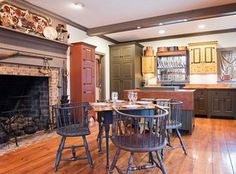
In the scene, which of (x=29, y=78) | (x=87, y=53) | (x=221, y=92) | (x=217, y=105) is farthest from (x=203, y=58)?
(x=29, y=78)

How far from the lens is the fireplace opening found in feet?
12.3

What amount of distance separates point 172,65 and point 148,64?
0.83 meters

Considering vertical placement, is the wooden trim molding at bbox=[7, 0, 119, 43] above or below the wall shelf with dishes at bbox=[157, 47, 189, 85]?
above

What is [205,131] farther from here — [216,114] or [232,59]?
[232,59]

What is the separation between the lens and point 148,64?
7.04 meters

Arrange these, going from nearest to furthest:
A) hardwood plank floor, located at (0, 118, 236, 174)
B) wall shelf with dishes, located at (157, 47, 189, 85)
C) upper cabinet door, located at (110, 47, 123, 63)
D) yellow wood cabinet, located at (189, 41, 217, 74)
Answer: hardwood plank floor, located at (0, 118, 236, 174), yellow wood cabinet, located at (189, 41, 217, 74), wall shelf with dishes, located at (157, 47, 189, 85), upper cabinet door, located at (110, 47, 123, 63)

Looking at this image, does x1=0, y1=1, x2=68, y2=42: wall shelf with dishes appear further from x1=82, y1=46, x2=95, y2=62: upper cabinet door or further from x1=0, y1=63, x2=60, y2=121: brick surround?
x1=0, y1=63, x2=60, y2=121: brick surround

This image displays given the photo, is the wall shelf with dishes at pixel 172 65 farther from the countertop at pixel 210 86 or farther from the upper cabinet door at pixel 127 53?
Answer: the upper cabinet door at pixel 127 53

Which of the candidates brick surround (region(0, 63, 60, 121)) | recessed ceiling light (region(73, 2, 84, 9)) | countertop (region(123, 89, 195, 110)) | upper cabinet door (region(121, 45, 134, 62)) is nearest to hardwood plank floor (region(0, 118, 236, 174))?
countertop (region(123, 89, 195, 110))

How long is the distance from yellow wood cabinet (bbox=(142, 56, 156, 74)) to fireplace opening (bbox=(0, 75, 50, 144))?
372 cm

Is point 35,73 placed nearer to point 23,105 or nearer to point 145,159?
point 23,105

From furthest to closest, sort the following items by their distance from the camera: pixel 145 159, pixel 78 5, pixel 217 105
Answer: pixel 217 105
pixel 78 5
pixel 145 159

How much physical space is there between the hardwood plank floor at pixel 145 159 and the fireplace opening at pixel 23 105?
688mm

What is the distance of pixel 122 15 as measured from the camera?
4648mm
